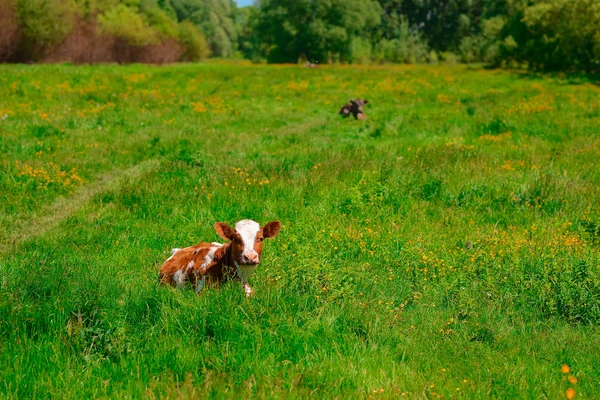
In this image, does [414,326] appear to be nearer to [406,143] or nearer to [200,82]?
[406,143]

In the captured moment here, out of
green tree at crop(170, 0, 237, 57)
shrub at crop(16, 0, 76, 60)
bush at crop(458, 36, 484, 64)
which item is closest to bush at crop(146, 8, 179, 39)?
shrub at crop(16, 0, 76, 60)

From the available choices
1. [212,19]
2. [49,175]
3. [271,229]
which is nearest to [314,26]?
[212,19]

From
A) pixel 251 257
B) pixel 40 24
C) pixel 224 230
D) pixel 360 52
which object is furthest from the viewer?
pixel 360 52

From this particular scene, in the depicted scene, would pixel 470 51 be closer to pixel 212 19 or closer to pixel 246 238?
pixel 212 19

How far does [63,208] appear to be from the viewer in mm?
10188

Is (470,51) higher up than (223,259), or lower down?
higher up

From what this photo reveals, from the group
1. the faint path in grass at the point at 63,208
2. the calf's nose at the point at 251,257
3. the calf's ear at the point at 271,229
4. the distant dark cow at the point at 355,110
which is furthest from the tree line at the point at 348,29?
the calf's nose at the point at 251,257

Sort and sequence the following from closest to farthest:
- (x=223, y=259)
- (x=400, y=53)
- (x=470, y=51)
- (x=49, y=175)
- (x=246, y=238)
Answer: (x=246, y=238)
(x=223, y=259)
(x=49, y=175)
(x=470, y=51)
(x=400, y=53)

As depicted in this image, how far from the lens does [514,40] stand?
198 feet

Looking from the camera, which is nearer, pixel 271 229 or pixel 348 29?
pixel 271 229

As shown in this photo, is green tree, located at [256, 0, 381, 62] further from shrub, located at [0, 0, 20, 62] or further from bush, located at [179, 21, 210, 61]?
shrub, located at [0, 0, 20, 62]

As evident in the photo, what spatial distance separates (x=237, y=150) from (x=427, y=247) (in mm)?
8137

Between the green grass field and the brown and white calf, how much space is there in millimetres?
327

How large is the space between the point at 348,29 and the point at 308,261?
8464cm
